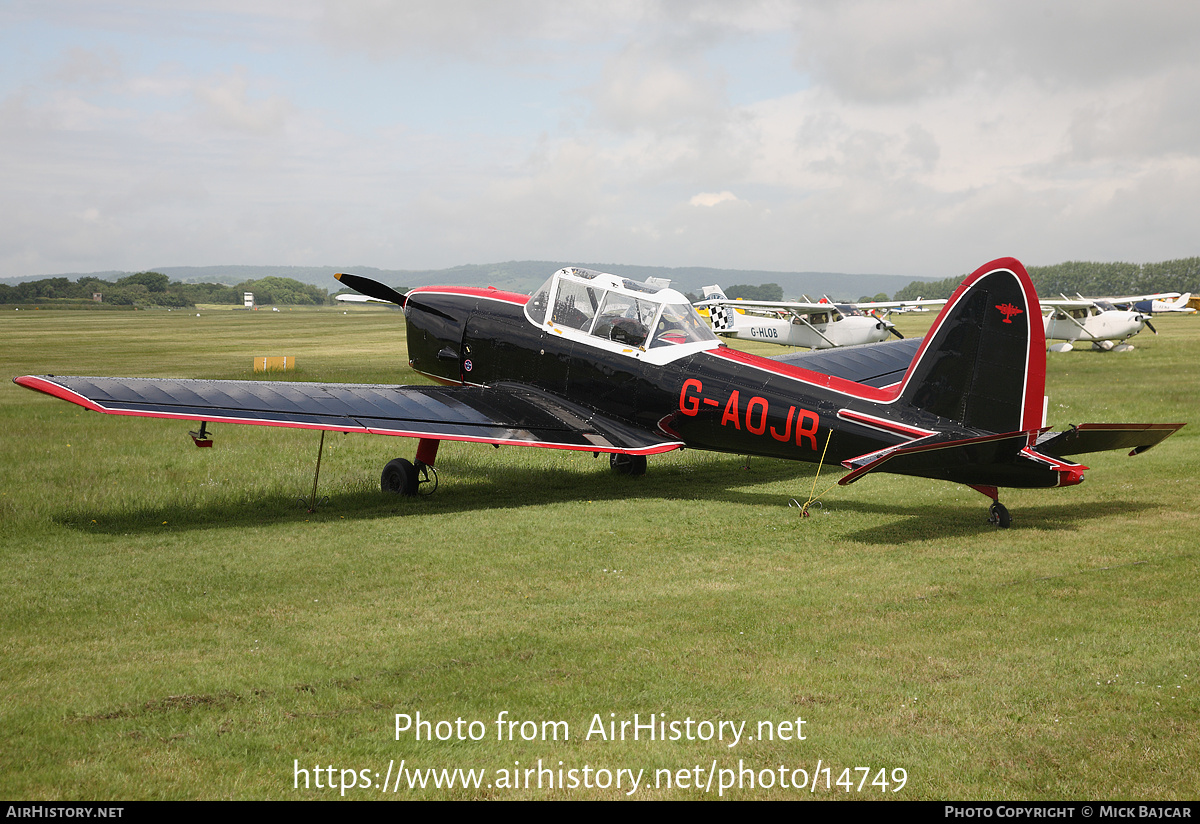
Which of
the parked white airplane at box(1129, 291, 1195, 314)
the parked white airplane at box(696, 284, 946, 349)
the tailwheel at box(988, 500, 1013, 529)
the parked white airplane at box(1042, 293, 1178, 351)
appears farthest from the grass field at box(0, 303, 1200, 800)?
the parked white airplane at box(1129, 291, 1195, 314)

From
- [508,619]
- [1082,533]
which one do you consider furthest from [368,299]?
[1082,533]

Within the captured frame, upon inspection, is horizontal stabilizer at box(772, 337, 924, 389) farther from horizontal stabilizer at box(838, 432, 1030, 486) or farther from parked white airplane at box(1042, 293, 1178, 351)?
parked white airplane at box(1042, 293, 1178, 351)

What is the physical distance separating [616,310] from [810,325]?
113 feet

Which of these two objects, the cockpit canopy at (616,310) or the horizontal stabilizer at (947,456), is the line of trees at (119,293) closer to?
the cockpit canopy at (616,310)

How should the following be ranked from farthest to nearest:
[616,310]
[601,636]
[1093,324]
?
[1093,324] < [616,310] < [601,636]

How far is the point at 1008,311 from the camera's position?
8.40 m

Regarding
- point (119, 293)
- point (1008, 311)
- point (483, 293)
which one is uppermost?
point (119, 293)

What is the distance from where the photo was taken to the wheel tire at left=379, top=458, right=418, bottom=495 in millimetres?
11594

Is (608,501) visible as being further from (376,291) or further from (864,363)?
(376,291)

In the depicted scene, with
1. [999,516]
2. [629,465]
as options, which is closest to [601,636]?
[999,516]

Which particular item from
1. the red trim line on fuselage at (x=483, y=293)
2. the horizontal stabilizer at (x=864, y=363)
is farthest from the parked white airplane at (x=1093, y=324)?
the red trim line on fuselage at (x=483, y=293)

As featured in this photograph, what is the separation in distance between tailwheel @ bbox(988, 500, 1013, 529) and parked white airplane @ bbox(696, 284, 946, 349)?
3415 centimetres

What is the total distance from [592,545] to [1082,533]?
461 centimetres
